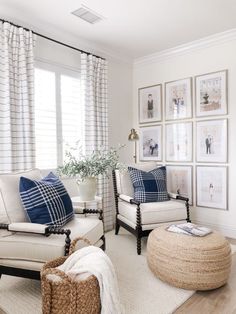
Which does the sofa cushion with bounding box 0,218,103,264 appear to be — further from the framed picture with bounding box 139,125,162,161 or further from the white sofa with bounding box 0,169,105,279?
the framed picture with bounding box 139,125,162,161

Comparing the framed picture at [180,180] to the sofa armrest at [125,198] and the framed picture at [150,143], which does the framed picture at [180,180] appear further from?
the sofa armrest at [125,198]

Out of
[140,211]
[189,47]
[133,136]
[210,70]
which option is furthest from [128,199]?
[189,47]

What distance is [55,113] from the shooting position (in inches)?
139

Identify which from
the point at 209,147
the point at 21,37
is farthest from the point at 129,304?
the point at 21,37

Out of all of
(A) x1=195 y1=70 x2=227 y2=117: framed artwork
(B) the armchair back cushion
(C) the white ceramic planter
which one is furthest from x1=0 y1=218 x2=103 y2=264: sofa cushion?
(A) x1=195 y1=70 x2=227 y2=117: framed artwork

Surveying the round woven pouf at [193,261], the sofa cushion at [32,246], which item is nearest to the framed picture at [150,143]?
the round woven pouf at [193,261]

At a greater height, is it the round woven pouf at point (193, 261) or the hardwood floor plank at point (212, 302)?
the round woven pouf at point (193, 261)

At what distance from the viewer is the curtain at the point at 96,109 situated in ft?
12.3

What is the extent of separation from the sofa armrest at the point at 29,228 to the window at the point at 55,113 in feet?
4.21

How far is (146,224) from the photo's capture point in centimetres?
314

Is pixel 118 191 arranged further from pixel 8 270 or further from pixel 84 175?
pixel 8 270

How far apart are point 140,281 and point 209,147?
84.7 inches

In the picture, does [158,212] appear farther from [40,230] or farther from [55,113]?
[55,113]

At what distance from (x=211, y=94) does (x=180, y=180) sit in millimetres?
1324
